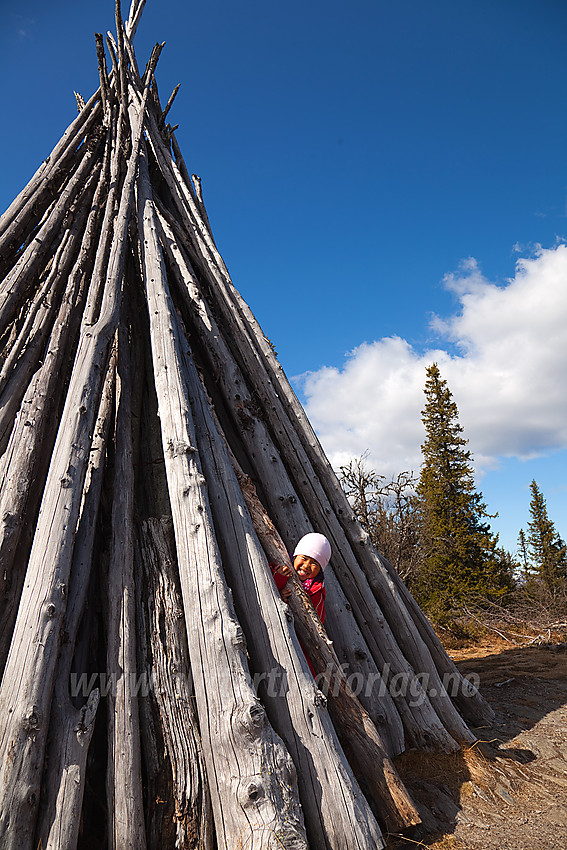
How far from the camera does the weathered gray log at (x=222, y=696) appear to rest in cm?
234

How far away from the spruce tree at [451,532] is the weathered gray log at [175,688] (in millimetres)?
13183

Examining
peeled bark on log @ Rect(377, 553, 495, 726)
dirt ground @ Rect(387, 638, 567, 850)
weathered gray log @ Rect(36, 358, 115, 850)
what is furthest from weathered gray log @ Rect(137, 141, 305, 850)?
peeled bark on log @ Rect(377, 553, 495, 726)

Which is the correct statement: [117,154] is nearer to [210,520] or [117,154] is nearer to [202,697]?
[210,520]

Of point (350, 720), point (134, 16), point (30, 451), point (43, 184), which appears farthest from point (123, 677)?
point (134, 16)

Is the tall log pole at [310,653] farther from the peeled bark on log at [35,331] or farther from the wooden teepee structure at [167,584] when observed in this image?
the peeled bark on log at [35,331]

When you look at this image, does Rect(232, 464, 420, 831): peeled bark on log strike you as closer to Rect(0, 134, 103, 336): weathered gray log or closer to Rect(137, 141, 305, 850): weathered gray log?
Rect(137, 141, 305, 850): weathered gray log

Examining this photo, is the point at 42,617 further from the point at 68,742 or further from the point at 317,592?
the point at 317,592

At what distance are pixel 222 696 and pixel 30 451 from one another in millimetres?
2216

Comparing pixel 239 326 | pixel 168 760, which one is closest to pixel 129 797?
pixel 168 760

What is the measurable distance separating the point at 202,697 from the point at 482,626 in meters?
8.49

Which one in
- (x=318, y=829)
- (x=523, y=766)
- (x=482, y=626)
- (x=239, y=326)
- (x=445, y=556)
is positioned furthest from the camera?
(x=445, y=556)

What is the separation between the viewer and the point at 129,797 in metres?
2.56

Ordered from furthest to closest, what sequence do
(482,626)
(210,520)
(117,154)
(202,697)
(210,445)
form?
(482,626)
(117,154)
(210,445)
(210,520)
(202,697)

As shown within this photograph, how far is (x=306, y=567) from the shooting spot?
370 cm
